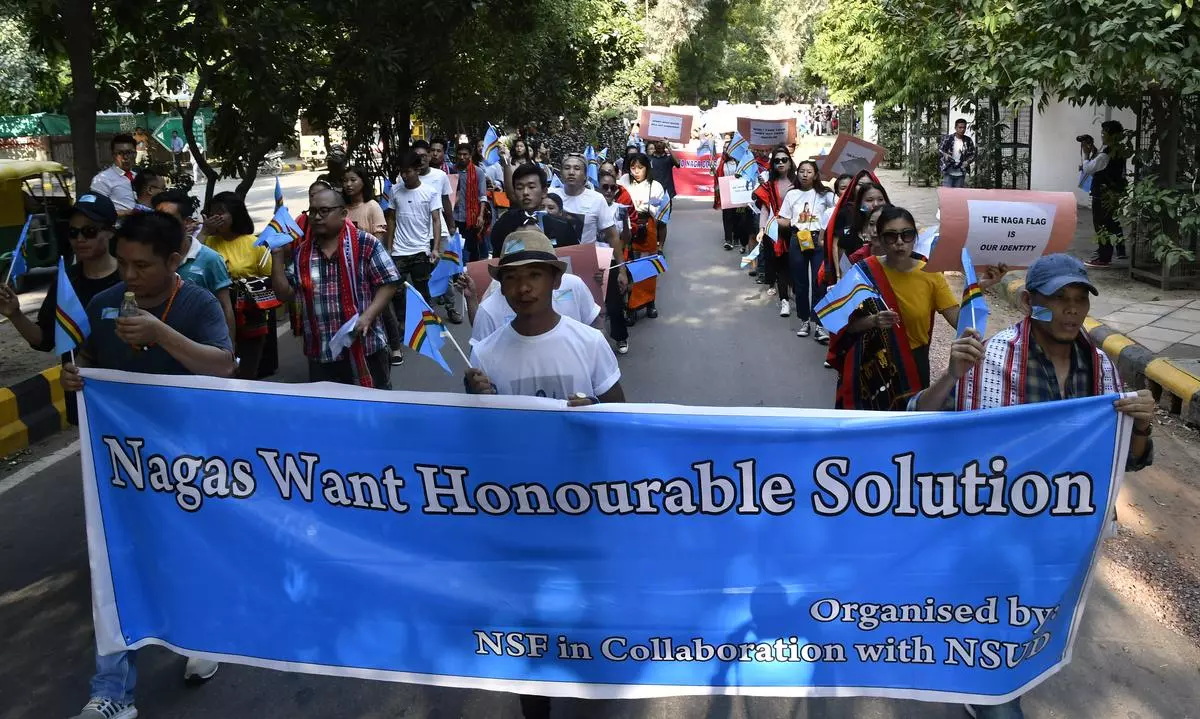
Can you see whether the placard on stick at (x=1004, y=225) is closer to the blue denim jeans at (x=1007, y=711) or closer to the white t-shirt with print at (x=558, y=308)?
the blue denim jeans at (x=1007, y=711)

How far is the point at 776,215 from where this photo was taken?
10781 millimetres

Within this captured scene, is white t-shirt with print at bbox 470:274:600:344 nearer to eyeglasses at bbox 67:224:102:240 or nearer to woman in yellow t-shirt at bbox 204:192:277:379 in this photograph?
eyeglasses at bbox 67:224:102:240

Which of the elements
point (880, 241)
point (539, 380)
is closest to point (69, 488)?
point (539, 380)

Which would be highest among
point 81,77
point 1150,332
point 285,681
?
point 81,77

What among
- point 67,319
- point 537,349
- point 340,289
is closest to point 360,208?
point 340,289

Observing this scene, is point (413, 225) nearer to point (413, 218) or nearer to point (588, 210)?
point (413, 218)

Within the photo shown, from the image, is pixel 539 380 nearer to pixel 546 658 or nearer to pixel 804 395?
pixel 546 658

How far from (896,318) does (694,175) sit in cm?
2321

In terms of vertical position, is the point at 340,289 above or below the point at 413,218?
below

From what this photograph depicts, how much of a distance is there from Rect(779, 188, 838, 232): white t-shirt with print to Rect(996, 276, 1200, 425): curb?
7.73 ft

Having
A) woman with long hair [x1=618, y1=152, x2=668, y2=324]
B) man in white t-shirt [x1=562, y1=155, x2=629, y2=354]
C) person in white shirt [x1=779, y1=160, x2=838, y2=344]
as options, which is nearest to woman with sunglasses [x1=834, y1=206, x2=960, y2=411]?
man in white t-shirt [x1=562, y1=155, x2=629, y2=354]

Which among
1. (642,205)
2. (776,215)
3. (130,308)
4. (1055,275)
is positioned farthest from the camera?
(642,205)

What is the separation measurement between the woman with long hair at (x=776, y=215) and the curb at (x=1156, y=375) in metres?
2.94

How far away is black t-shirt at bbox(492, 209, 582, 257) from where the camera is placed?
7621mm
